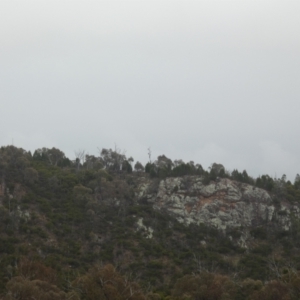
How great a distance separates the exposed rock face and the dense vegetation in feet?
5.18

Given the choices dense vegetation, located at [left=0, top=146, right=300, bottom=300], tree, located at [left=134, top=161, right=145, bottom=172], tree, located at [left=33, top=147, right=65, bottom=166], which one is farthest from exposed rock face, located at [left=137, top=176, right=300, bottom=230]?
tree, located at [left=33, top=147, right=65, bottom=166]

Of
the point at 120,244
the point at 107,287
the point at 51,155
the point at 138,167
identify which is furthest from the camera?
the point at 51,155

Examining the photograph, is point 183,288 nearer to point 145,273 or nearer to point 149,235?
point 145,273

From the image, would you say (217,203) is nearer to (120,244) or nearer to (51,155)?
(120,244)

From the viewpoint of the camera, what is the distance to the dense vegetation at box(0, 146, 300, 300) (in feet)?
133

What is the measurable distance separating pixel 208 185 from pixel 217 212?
5.06 metres

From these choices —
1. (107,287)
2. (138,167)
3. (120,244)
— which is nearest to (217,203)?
(120,244)

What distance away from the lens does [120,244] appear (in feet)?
186

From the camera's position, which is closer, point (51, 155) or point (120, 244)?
point (120, 244)

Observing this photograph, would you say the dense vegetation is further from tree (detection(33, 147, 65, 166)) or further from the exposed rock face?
tree (detection(33, 147, 65, 166))

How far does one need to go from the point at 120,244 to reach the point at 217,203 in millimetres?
16195

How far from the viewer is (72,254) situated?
53.1 m

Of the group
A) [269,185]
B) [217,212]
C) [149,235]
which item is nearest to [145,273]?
[149,235]

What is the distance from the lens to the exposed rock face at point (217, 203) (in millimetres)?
63969
